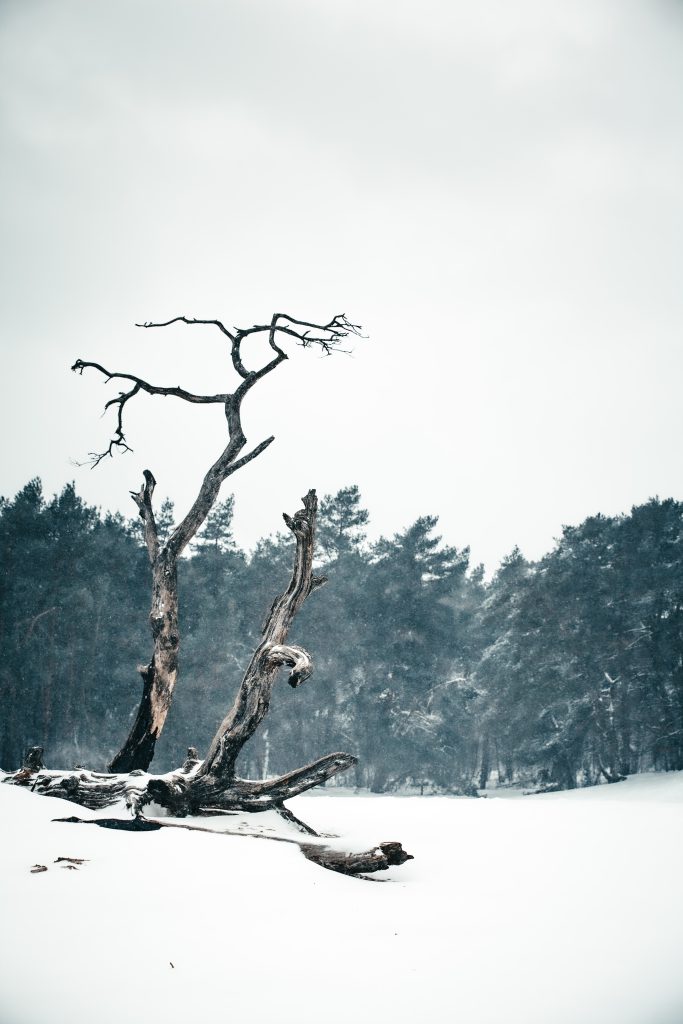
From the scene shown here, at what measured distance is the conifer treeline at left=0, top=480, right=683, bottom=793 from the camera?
29312 mm

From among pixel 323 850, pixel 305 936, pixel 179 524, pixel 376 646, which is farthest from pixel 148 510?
pixel 376 646

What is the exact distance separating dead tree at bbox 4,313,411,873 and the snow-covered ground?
2.29 ft

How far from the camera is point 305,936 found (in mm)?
4152

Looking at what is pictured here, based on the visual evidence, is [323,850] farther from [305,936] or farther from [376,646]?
[376,646]

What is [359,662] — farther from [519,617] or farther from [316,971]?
[316,971]

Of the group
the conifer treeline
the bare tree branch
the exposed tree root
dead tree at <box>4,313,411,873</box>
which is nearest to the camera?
the exposed tree root

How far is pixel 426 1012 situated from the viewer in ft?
10.8

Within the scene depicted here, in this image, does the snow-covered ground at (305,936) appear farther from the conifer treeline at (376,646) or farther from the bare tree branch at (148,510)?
the conifer treeline at (376,646)

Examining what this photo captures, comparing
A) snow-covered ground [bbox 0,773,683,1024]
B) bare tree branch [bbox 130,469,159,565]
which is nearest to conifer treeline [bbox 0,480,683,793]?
bare tree branch [bbox 130,469,159,565]

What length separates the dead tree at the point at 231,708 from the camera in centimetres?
752

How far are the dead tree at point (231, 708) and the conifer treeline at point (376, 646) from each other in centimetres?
2279

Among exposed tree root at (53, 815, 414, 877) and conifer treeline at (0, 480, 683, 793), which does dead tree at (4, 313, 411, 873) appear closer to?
exposed tree root at (53, 815, 414, 877)

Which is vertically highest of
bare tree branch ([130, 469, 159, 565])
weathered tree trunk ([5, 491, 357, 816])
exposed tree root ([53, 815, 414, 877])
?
bare tree branch ([130, 469, 159, 565])

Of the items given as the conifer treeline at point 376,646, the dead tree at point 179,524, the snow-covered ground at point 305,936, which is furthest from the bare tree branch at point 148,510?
the conifer treeline at point 376,646
